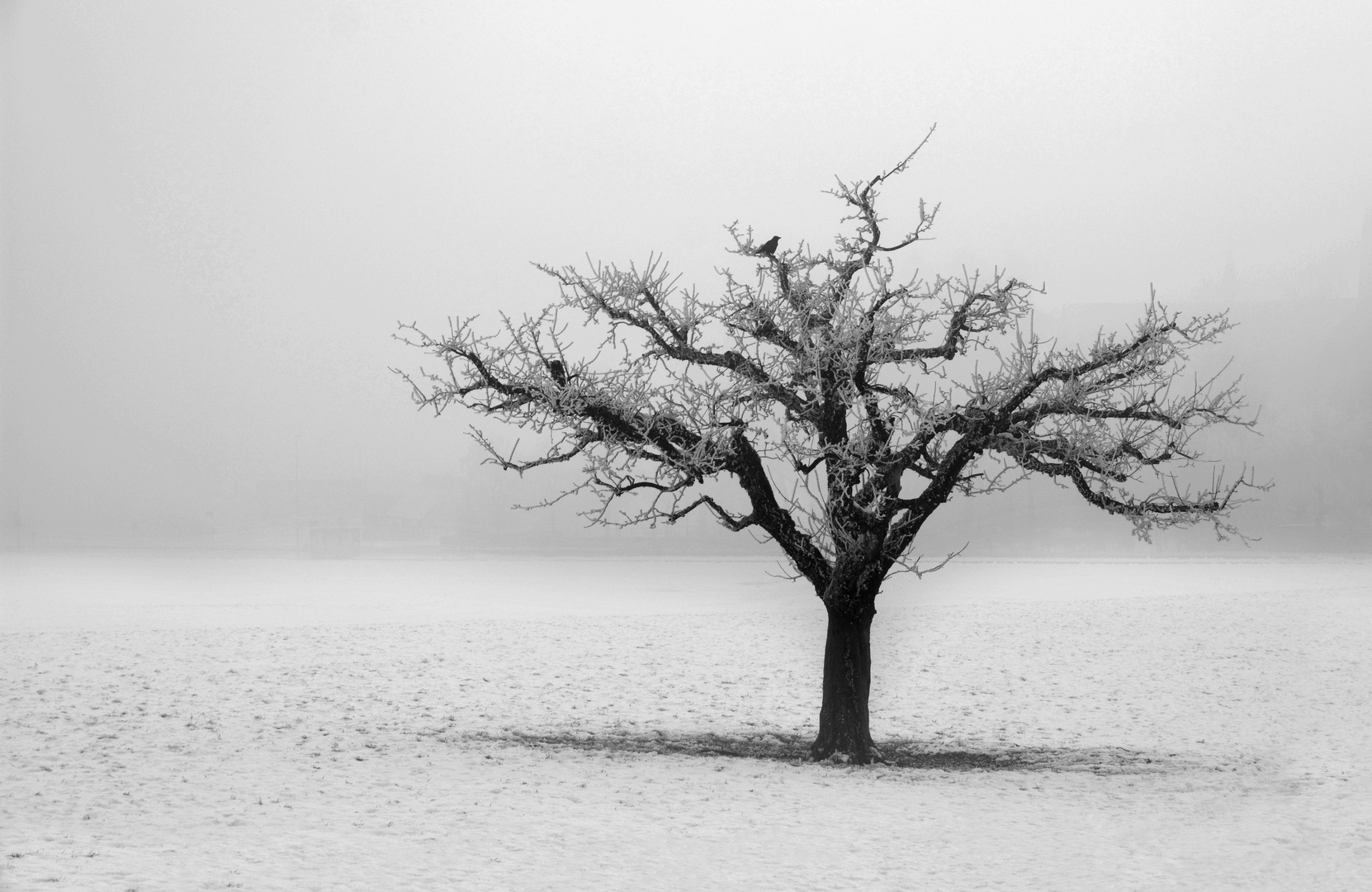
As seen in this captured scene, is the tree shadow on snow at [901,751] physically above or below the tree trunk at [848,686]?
below

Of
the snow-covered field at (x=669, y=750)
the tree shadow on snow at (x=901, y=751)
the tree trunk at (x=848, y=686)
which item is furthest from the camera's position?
the tree shadow on snow at (x=901, y=751)

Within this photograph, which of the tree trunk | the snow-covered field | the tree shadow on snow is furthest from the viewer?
the tree shadow on snow

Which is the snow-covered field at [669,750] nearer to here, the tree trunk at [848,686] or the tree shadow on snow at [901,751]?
the tree shadow on snow at [901,751]

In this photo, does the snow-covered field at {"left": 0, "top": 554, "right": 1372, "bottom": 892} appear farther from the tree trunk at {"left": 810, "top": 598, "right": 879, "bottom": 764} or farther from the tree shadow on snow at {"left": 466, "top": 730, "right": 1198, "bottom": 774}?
the tree trunk at {"left": 810, "top": 598, "right": 879, "bottom": 764}

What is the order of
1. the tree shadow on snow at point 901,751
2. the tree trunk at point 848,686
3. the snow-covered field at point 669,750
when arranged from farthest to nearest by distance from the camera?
the tree shadow on snow at point 901,751 → the tree trunk at point 848,686 → the snow-covered field at point 669,750

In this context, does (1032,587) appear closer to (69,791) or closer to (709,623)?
(709,623)

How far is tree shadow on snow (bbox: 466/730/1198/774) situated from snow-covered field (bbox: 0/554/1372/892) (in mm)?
80

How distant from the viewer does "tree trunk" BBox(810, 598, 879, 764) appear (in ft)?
53.4

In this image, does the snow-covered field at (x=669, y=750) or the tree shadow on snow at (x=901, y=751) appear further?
the tree shadow on snow at (x=901, y=751)

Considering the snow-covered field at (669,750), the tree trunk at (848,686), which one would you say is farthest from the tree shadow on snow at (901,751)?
the tree trunk at (848,686)

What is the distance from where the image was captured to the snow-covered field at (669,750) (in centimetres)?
1116

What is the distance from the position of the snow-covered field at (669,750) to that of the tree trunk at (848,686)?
1.88 ft

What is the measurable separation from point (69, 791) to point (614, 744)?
6.76 m

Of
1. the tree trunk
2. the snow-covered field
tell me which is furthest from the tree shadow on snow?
the tree trunk
